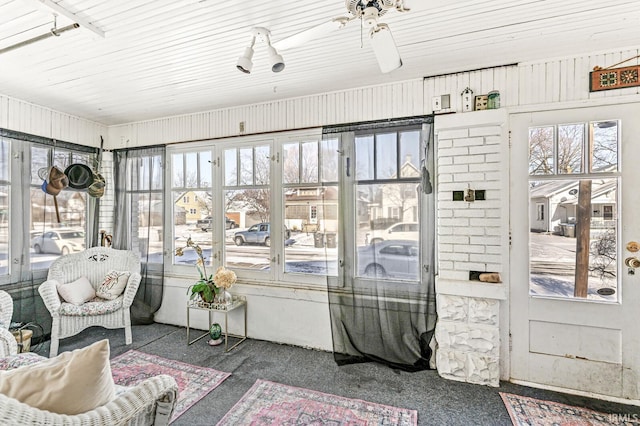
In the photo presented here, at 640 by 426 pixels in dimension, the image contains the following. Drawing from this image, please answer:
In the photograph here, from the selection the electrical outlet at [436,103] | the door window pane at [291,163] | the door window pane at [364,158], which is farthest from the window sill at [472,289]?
the door window pane at [291,163]

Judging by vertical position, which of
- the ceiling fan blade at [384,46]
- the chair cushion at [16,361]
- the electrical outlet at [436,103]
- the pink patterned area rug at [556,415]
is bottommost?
the pink patterned area rug at [556,415]

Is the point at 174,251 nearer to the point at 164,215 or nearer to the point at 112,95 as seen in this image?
the point at 164,215

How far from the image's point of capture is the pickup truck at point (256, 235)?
3.43 metres

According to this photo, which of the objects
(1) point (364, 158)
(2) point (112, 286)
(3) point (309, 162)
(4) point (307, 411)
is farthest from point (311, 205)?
(2) point (112, 286)

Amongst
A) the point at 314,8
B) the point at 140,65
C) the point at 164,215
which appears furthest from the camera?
the point at 164,215

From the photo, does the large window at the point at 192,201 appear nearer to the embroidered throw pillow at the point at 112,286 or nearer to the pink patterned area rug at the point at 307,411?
the embroidered throw pillow at the point at 112,286

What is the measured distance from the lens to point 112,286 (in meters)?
3.31

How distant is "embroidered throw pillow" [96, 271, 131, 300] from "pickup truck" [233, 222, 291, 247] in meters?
1.24

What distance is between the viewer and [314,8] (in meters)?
1.81

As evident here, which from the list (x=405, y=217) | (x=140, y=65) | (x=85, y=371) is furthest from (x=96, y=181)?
(x=405, y=217)

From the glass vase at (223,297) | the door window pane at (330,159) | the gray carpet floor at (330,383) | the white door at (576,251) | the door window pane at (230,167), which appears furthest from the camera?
the door window pane at (230,167)

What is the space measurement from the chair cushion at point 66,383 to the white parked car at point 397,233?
2189 mm

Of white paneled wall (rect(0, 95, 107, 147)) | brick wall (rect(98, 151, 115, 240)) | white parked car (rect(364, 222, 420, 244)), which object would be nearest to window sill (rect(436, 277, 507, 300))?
white parked car (rect(364, 222, 420, 244))

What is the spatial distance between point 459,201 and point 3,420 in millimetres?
2807
